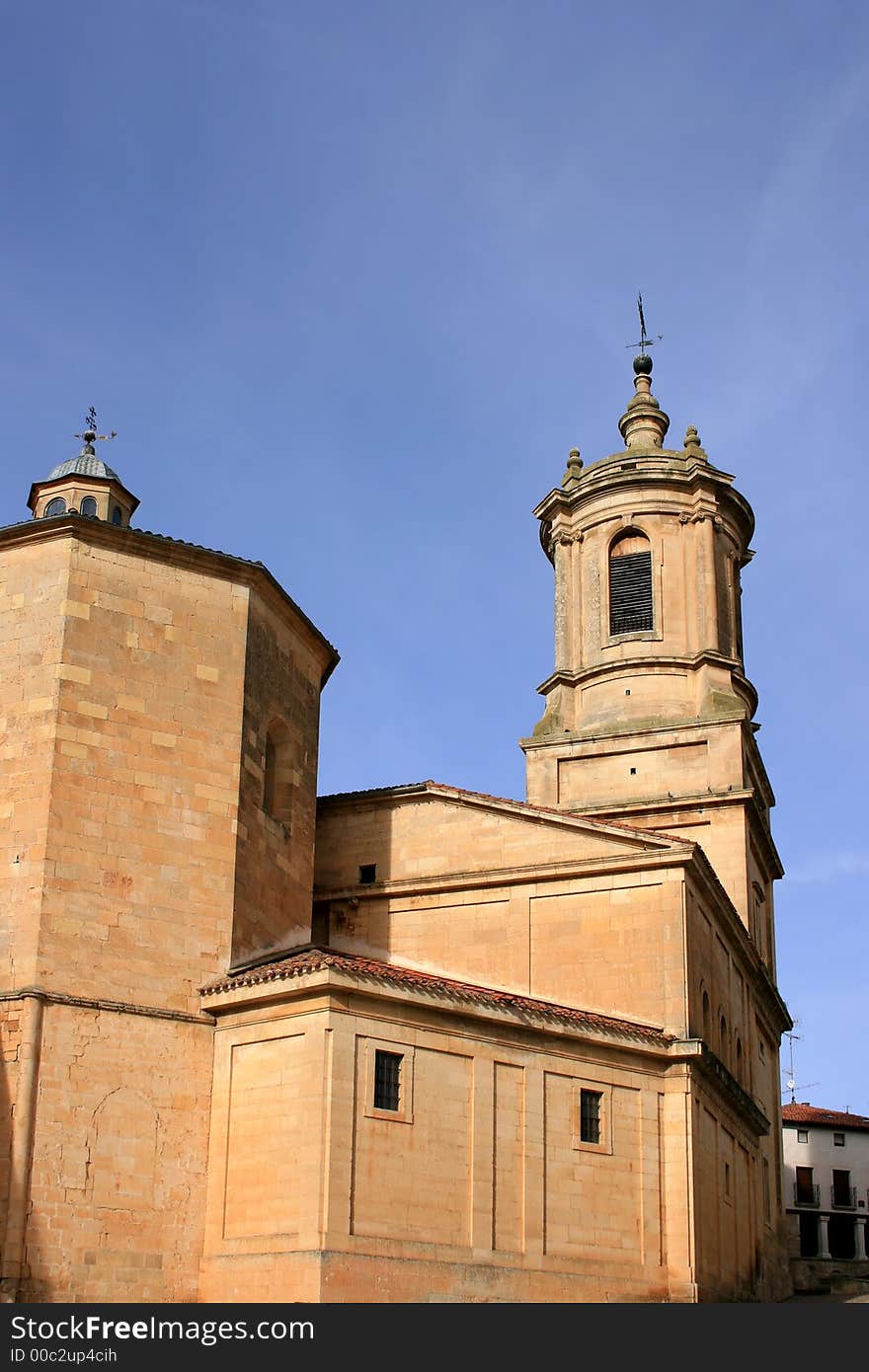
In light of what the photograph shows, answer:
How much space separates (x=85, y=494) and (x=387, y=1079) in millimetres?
13828

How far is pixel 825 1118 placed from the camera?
217 feet

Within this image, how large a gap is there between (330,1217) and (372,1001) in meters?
3.10

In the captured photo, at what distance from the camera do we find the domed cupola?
102 feet

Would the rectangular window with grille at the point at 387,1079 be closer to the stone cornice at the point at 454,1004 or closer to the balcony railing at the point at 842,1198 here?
the stone cornice at the point at 454,1004

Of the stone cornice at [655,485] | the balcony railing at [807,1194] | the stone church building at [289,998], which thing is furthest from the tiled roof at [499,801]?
the balcony railing at [807,1194]

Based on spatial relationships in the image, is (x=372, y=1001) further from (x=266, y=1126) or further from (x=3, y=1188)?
(x=3, y=1188)

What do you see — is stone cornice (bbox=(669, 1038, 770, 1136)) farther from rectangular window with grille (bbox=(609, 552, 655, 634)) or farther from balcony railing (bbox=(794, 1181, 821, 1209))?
balcony railing (bbox=(794, 1181, 821, 1209))

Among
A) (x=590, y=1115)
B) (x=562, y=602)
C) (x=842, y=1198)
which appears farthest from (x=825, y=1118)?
(x=590, y=1115)

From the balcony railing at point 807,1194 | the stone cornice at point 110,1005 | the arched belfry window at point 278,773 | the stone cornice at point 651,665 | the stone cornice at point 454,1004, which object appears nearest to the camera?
the stone cornice at point 110,1005

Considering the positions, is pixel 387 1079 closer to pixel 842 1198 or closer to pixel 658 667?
pixel 658 667

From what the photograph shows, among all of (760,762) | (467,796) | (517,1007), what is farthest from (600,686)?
(517,1007)

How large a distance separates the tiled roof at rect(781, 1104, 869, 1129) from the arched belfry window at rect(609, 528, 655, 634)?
3180 cm

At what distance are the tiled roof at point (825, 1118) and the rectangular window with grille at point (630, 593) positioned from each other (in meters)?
31.8

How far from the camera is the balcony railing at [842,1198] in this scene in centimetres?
6391
